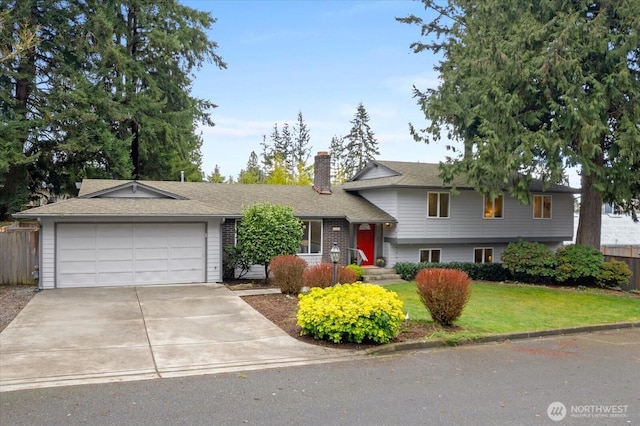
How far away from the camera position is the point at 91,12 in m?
27.0

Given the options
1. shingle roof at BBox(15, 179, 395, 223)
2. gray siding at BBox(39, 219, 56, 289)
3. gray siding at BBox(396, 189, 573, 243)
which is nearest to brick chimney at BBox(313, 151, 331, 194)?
shingle roof at BBox(15, 179, 395, 223)

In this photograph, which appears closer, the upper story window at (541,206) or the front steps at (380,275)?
the front steps at (380,275)

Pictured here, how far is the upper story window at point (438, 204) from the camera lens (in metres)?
20.4

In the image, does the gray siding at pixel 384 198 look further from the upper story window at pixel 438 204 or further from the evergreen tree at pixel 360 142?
the evergreen tree at pixel 360 142

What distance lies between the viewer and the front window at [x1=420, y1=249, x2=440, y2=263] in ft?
67.8

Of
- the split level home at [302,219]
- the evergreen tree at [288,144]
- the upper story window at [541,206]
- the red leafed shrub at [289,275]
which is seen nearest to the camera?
the red leafed shrub at [289,275]

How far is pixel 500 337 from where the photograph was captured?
9.29m

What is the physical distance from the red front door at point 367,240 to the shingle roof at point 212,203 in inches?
30.0

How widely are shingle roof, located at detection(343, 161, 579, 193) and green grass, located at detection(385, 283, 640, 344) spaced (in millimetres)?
4512

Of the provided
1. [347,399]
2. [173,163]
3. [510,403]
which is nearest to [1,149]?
[173,163]

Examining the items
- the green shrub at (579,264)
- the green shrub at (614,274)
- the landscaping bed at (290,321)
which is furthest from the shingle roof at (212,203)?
the green shrub at (614,274)

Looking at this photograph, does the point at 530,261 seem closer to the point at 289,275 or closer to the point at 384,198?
the point at 384,198

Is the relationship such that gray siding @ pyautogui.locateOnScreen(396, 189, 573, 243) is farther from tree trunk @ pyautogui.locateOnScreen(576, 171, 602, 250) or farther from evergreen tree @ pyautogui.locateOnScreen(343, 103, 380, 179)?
evergreen tree @ pyautogui.locateOnScreen(343, 103, 380, 179)

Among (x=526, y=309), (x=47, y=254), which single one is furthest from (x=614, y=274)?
(x=47, y=254)
